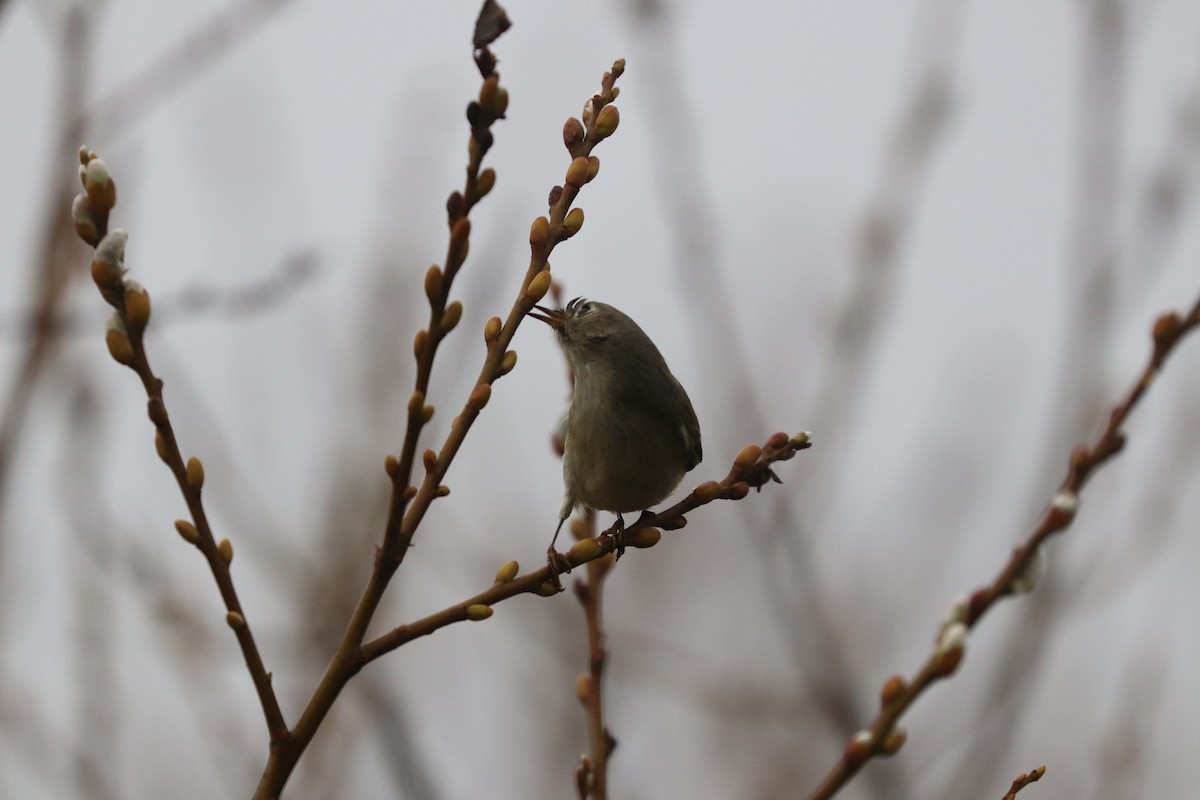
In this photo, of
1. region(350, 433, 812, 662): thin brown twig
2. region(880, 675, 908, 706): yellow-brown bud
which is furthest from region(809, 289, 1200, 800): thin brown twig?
region(350, 433, 812, 662): thin brown twig

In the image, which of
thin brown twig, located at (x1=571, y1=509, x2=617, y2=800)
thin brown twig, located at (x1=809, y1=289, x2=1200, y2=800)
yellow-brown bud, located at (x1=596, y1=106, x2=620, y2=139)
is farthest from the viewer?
thin brown twig, located at (x1=571, y1=509, x2=617, y2=800)

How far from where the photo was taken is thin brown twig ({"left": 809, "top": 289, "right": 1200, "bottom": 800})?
1419 millimetres

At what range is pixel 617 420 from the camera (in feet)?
12.2

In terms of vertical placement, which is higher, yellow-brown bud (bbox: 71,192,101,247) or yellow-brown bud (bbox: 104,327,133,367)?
yellow-brown bud (bbox: 71,192,101,247)

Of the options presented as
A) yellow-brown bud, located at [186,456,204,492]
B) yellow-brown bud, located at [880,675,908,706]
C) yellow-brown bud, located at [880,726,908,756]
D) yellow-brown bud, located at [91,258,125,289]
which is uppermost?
yellow-brown bud, located at [91,258,125,289]

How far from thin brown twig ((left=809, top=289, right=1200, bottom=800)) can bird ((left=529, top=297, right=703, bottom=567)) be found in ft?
7.23

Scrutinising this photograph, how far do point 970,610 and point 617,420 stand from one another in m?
2.30

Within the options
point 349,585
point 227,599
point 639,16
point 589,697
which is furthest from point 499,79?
point 349,585

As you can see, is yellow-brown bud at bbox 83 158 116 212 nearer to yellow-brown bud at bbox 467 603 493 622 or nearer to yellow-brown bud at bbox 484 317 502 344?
yellow-brown bud at bbox 484 317 502 344

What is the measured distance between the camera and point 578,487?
3.73 meters

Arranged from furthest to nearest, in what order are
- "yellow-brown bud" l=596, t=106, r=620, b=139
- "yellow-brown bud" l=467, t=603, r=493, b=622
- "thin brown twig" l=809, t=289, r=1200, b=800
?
"yellow-brown bud" l=596, t=106, r=620, b=139
"yellow-brown bud" l=467, t=603, r=493, b=622
"thin brown twig" l=809, t=289, r=1200, b=800

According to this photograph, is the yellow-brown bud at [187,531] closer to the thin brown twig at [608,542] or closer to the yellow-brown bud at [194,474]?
the yellow-brown bud at [194,474]

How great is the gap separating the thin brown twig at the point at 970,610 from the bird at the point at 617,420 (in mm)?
2205

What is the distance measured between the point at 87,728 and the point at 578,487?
201cm
